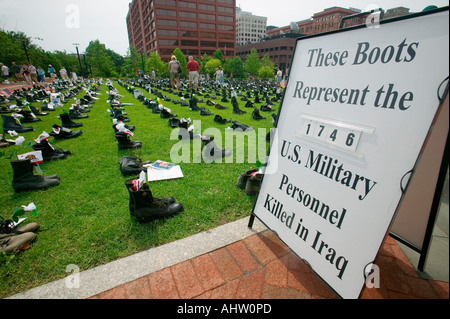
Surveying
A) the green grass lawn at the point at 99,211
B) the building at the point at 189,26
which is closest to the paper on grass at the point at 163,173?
the green grass lawn at the point at 99,211

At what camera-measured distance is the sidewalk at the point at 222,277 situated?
156 centimetres

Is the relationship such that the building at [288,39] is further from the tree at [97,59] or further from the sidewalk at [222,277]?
the sidewalk at [222,277]

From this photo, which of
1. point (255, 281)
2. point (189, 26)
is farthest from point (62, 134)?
point (189, 26)

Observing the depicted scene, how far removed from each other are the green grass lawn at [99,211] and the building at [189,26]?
67007 millimetres

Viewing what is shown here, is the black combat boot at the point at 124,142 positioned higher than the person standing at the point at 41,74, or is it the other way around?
the person standing at the point at 41,74

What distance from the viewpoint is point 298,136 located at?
1.61 m

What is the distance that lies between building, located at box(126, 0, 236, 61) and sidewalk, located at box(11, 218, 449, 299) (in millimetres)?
69437

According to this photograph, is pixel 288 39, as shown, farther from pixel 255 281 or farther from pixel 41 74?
pixel 255 281

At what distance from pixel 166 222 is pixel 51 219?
1.39 meters

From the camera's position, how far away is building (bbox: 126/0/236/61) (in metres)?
60.5

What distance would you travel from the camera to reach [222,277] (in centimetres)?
169

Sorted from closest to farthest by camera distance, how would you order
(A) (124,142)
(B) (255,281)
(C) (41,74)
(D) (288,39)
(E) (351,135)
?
(E) (351,135) → (B) (255,281) → (A) (124,142) → (C) (41,74) → (D) (288,39)

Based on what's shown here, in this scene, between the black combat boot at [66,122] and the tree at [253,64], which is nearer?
the black combat boot at [66,122]

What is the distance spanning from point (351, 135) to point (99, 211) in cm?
279
